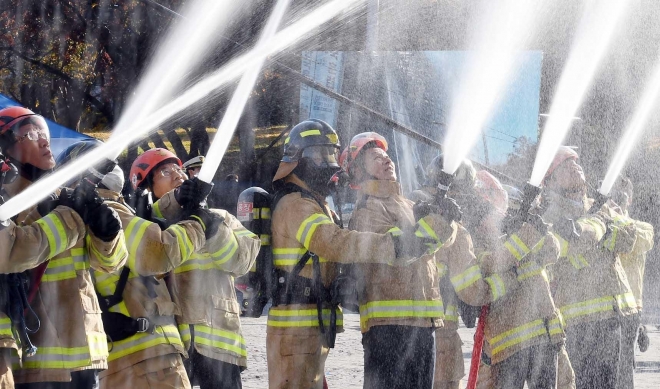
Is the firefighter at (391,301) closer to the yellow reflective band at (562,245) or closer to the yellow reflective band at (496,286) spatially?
the yellow reflective band at (496,286)

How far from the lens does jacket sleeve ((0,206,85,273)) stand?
4039 millimetres

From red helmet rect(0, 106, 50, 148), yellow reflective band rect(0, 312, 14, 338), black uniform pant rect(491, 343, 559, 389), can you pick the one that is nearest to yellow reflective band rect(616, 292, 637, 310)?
black uniform pant rect(491, 343, 559, 389)

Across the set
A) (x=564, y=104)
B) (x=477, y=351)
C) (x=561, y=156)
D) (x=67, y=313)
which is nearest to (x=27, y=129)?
(x=67, y=313)

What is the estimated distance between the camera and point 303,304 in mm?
5457

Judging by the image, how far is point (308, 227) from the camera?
211 inches

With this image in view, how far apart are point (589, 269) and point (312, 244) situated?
2327mm

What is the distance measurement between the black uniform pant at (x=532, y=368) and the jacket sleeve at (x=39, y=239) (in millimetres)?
2937

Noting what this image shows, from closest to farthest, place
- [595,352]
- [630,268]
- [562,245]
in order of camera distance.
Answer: [562,245] < [595,352] < [630,268]

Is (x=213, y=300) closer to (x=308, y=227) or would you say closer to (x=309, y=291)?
(x=309, y=291)

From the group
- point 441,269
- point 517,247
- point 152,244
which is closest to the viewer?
point 152,244

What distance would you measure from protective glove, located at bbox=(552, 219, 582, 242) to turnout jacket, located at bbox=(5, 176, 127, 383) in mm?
3052

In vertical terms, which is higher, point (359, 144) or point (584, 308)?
point (359, 144)

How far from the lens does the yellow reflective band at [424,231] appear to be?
17.1 ft

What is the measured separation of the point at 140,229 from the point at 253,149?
45.8 feet
